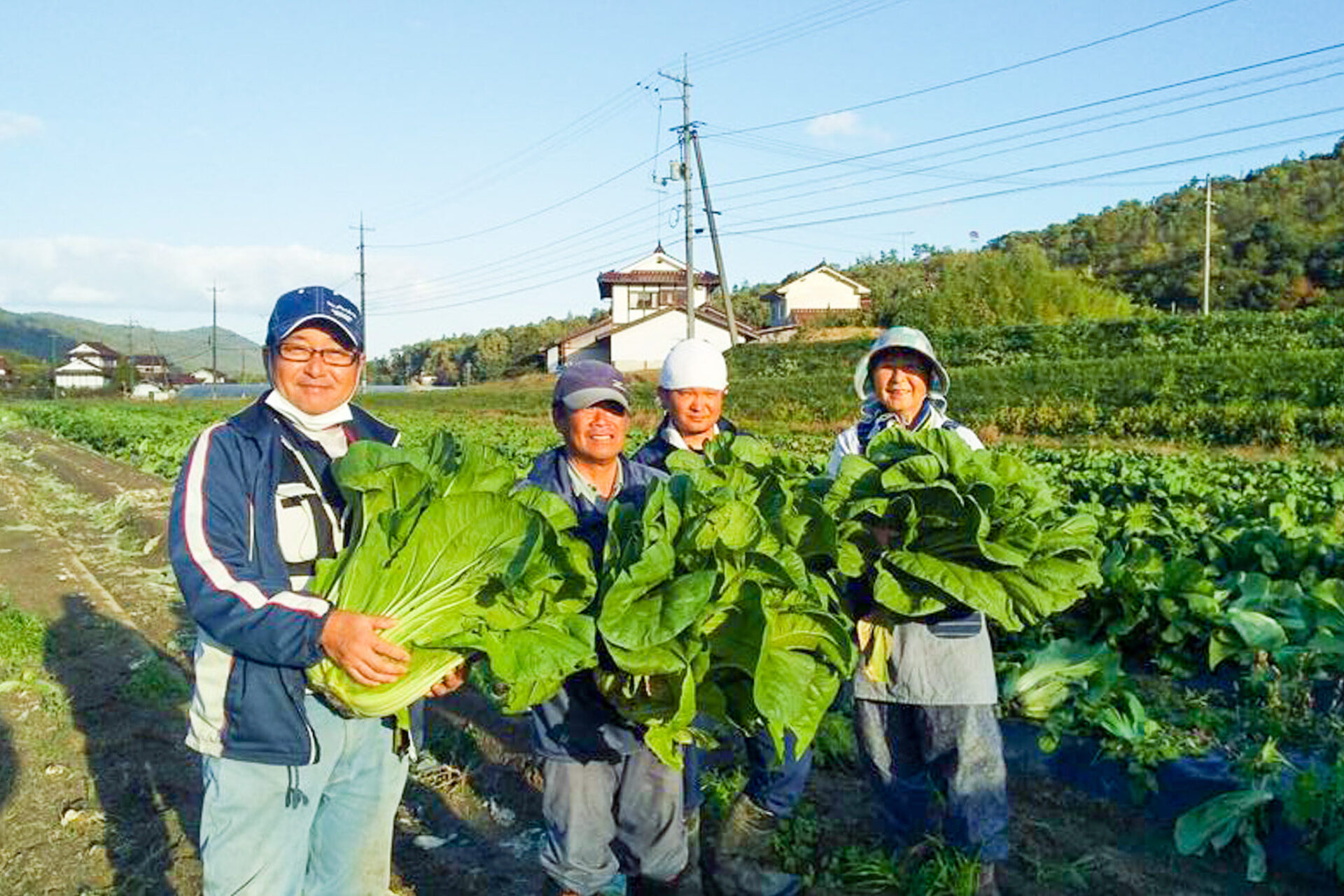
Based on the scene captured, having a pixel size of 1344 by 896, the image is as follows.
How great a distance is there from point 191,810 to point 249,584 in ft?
9.11

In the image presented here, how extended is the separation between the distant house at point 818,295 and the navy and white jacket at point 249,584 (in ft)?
204

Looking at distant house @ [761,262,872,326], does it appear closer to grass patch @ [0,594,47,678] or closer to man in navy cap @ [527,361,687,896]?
grass patch @ [0,594,47,678]

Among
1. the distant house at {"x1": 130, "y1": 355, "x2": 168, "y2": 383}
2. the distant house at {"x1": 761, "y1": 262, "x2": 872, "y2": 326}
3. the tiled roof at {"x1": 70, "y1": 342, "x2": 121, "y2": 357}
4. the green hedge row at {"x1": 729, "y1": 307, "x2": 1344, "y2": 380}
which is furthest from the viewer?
the tiled roof at {"x1": 70, "y1": 342, "x2": 121, "y2": 357}

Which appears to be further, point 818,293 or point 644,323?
point 818,293

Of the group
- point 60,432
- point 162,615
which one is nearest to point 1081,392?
point 162,615

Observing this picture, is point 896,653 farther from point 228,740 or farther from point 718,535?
point 228,740

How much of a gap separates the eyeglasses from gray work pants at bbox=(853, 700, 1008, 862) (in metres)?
2.15

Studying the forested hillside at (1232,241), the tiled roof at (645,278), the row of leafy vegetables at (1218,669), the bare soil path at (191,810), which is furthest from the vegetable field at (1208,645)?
the tiled roof at (645,278)

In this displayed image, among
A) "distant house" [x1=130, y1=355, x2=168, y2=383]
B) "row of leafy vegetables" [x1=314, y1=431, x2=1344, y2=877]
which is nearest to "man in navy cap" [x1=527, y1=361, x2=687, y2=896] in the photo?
"row of leafy vegetables" [x1=314, y1=431, x2=1344, y2=877]

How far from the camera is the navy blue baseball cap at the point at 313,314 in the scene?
2.65 m

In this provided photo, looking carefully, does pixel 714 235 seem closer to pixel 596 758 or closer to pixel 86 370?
pixel 596 758

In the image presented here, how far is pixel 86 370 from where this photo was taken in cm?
10762

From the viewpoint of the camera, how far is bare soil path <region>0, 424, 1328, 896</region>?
12.5 feet

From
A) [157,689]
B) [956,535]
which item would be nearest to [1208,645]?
[956,535]
